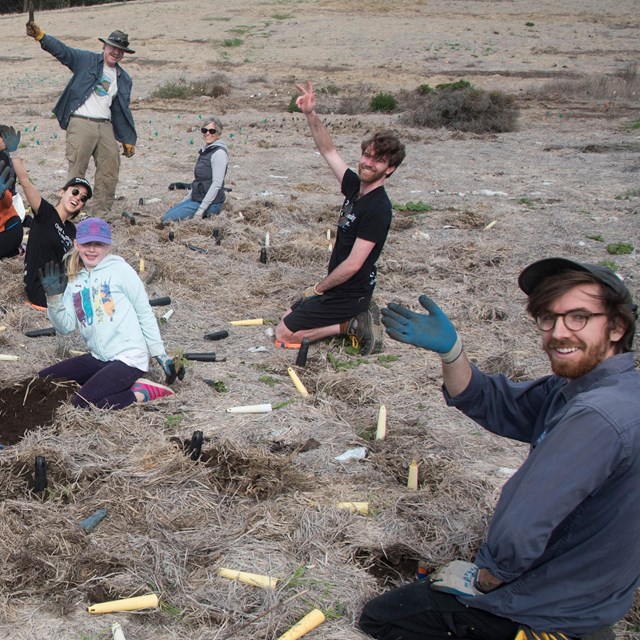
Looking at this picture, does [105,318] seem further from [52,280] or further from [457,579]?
[457,579]

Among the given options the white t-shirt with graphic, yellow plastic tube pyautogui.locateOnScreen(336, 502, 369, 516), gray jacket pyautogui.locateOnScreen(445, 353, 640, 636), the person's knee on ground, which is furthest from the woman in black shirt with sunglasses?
gray jacket pyautogui.locateOnScreen(445, 353, 640, 636)

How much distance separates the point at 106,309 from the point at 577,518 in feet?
11.2

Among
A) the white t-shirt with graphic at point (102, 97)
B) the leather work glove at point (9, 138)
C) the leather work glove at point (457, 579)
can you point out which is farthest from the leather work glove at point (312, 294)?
the white t-shirt with graphic at point (102, 97)

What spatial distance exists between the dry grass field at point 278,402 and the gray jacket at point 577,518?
0.84 meters

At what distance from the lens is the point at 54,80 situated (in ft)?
89.0

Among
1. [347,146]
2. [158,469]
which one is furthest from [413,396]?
[347,146]

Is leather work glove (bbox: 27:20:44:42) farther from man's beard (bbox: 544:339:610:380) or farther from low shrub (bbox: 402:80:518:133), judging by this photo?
low shrub (bbox: 402:80:518:133)

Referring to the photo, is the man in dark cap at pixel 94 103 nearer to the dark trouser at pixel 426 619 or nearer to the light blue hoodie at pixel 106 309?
the light blue hoodie at pixel 106 309

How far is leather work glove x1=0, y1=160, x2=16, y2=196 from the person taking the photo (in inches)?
239

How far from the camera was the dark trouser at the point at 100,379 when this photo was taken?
15.1 ft

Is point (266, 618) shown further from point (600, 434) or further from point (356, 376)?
point (356, 376)

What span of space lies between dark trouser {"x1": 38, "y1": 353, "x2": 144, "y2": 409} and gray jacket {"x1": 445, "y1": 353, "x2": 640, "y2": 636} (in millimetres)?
2820

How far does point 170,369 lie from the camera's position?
488 centimetres

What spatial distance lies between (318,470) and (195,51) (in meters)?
36.8
